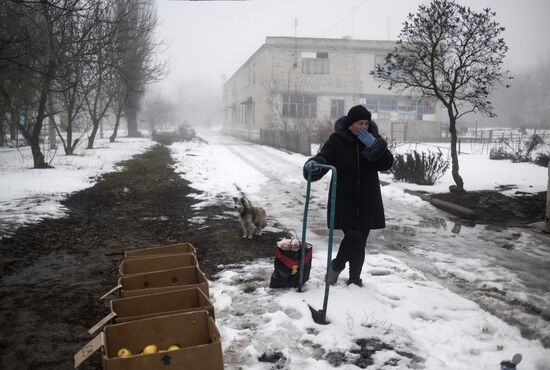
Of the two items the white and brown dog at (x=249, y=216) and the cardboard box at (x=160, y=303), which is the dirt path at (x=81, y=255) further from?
the cardboard box at (x=160, y=303)

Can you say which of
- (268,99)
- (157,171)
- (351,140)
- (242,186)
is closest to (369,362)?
(351,140)

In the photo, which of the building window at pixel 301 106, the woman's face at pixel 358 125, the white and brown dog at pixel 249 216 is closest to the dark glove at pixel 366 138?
the woman's face at pixel 358 125

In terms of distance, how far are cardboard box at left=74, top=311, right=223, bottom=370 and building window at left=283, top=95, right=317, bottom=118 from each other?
125 feet

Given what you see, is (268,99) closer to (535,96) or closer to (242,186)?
(242,186)

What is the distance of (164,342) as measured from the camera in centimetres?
319

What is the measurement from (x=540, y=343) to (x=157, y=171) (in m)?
14.9

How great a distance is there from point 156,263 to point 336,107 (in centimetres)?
3824

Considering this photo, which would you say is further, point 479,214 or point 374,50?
point 374,50

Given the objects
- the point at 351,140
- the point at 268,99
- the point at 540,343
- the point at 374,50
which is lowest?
the point at 540,343

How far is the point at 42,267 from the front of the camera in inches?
240

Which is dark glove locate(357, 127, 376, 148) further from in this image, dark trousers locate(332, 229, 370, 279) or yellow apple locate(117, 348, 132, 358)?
yellow apple locate(117, 348, 132, 358)

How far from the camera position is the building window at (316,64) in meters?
40.8

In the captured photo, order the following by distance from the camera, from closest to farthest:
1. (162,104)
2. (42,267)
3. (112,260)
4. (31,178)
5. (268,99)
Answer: (42,267) → (112,260) → (31,178) → (268,99) → (162,104)

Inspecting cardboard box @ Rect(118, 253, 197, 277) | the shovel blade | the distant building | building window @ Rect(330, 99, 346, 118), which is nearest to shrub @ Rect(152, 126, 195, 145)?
the distant building
